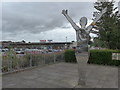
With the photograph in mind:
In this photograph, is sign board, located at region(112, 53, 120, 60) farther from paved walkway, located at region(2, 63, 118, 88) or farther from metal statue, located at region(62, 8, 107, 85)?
metal statue, located at region(62, 8, 107, 85)

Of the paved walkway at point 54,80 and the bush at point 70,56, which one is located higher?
the bush at point 70,56

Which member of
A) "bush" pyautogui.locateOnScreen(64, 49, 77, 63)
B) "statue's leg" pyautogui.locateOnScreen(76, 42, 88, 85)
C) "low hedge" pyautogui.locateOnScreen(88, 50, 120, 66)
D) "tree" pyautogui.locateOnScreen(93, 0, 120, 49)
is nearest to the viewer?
"statue's leg" pyautogui.locateOnScreen(76, 42, 88, 85)

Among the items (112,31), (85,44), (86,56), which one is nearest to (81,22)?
(85,44)

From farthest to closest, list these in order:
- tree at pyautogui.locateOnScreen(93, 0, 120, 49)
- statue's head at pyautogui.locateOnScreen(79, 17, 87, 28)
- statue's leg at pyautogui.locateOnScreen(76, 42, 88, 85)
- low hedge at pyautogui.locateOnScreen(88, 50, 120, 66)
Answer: tree at pyautogui.locateOnScreen(93, 0, 120, 49)
low hedge at pyautogui.locateOnScreen(88, 50, 120, 66)
statue's head at pyautogui.locateOnScreen(79, 17, 87, 28)
statue's leg at pyautogui.locateOnScreen(76, 42, 88, 85)

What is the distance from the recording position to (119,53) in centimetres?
995

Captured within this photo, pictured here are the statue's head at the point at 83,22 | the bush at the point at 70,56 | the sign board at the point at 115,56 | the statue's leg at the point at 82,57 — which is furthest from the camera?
the bush at the point at 70,56

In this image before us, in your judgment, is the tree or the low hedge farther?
the tree

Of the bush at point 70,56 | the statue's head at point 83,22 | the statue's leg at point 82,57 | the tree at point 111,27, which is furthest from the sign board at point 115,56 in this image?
the statue's head at point 83,22

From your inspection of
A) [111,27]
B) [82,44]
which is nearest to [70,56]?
[111,27]

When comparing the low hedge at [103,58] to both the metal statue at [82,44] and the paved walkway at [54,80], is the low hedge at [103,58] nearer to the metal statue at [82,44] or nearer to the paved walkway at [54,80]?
the paved walkway at [54,80]

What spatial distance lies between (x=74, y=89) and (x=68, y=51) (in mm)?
7664

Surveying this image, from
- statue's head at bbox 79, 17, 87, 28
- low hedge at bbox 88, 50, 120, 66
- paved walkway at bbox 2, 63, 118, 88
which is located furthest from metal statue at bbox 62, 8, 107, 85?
low hedge at bbox 88, 50, 120, 66

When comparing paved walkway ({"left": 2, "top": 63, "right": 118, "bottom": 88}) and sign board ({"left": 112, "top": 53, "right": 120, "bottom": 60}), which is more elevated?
sign board ({"left": 112, "top": 53, "right": 120, "bottom": 60})

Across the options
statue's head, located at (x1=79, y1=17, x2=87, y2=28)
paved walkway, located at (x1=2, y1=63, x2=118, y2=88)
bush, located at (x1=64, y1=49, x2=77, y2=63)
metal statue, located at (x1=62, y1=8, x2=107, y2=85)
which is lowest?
paved walkway, located at (x1=2, y1=63, x2=118, y2=88)
